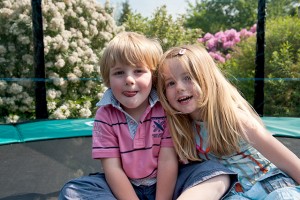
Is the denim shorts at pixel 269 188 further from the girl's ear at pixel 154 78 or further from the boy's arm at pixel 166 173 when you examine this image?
the girl's ear at pixel 154 78

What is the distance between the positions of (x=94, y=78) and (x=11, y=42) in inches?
30.8

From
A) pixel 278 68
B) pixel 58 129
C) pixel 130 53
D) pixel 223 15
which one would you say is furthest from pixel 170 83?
pixel 223 15

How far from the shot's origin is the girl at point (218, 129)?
3.56 feet

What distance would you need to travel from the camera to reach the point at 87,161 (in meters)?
1.86

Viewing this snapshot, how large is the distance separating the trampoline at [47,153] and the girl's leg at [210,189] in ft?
2.02

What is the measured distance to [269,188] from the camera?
1066mm

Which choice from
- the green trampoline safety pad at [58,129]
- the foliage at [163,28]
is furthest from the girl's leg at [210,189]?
the foliage at [163,28]

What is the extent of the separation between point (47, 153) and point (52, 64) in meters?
1.48

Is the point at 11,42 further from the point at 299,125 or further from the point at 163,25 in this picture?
the point at 299,125

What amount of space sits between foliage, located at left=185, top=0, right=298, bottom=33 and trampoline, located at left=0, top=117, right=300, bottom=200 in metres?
4.21

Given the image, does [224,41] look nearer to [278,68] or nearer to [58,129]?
[278,68]

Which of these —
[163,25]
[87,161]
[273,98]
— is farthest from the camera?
[163,25]

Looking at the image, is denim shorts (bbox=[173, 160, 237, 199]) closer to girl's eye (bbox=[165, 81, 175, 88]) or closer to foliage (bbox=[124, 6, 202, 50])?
girl's eye (bbox=[165, 81, 175, 88])

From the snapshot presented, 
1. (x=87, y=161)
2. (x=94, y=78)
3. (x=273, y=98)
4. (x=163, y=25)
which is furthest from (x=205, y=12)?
(x=87, y=161)
